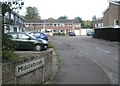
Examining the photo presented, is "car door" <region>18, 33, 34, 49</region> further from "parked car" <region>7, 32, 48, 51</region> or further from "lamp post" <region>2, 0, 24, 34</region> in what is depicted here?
"lamp post" <region>2, 0, 24, 34</region>

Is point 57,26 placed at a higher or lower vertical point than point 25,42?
higher

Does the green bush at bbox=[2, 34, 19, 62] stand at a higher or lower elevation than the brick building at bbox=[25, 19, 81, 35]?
lower

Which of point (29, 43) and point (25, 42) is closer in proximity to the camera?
point (25, 42)

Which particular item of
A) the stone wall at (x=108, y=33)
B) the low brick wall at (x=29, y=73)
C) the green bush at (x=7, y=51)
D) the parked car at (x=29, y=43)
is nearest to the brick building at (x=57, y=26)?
the stone wall at (x=108, y=33)

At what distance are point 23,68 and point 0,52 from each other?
0.79m

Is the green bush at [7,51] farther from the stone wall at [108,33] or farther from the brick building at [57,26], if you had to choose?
the brick building at [57,26]

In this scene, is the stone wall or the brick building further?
the brick building

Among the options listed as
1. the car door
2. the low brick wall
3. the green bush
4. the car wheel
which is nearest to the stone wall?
the car wheel

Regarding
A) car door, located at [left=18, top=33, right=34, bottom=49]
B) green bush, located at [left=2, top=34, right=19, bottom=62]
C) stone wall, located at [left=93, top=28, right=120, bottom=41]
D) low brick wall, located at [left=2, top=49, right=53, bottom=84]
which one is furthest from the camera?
stone wall, located at [left=93, top=28, right=120, bottom=41]

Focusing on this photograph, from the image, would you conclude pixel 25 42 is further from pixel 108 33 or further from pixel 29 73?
pixel 108 33

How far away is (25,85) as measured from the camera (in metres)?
8.71

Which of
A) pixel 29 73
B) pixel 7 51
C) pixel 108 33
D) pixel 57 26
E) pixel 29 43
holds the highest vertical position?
pixel 57 26

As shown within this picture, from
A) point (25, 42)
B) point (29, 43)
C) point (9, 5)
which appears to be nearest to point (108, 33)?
point (29, 43)

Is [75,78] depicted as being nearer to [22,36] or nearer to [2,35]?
[2,35]
